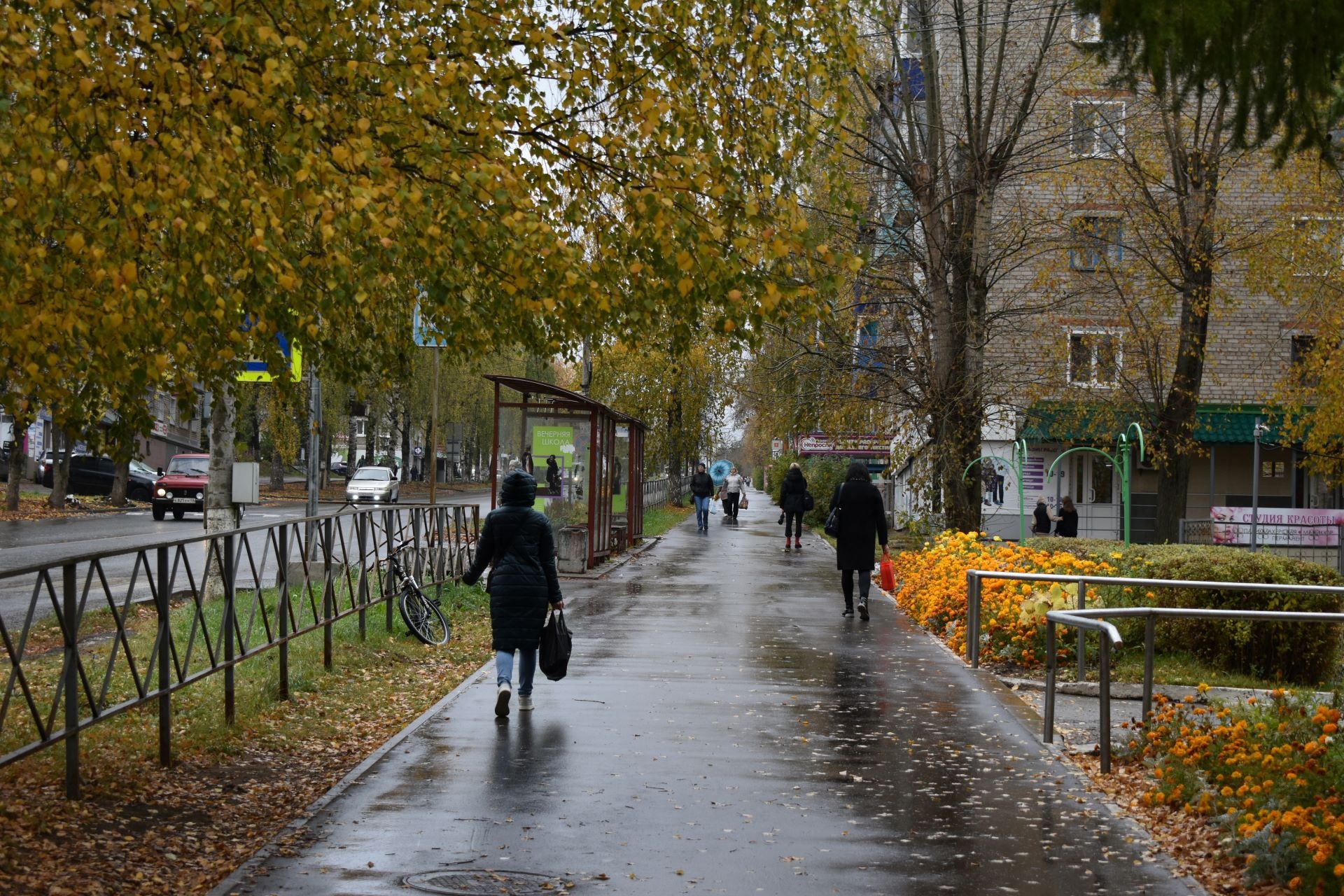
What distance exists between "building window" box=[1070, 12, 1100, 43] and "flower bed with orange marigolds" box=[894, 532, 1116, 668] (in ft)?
17.2

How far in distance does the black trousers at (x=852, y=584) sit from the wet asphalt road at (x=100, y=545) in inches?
243

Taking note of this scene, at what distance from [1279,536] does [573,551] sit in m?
16.9

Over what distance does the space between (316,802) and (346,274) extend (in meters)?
2.55

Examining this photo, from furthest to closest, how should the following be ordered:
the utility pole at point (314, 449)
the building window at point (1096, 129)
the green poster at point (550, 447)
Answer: the green poster at point (550, 447) < the building window at point (1096, 129) < the utility pole at point (314, 449)

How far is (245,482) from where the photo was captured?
15766 millimetres

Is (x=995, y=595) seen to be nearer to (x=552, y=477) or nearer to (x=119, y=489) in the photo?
(x=552, y=477)

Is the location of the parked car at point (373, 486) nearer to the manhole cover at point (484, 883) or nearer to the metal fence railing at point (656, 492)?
the metal fence railing at point (656, 492)

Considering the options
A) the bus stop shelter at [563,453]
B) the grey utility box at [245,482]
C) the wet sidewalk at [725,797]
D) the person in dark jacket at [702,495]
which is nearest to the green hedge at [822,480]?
the person in dark jacket at [702,495]

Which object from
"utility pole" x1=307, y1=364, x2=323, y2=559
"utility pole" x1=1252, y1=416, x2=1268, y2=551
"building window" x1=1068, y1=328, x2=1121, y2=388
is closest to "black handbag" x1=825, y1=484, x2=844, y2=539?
"utility pole" x1=307, y1=364, x2=323, y2=559

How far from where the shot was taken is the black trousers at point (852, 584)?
16.4 meters

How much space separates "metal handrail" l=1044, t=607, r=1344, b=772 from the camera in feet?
26.4

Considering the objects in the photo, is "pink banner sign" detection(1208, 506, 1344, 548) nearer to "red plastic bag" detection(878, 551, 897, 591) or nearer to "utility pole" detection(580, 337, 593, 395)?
"red plastic bag" detection(878, 551, 897, 591)

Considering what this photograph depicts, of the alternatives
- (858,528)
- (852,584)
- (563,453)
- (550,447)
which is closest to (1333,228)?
(563,453)

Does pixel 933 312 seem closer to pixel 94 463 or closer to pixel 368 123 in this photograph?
pixel 368 123
